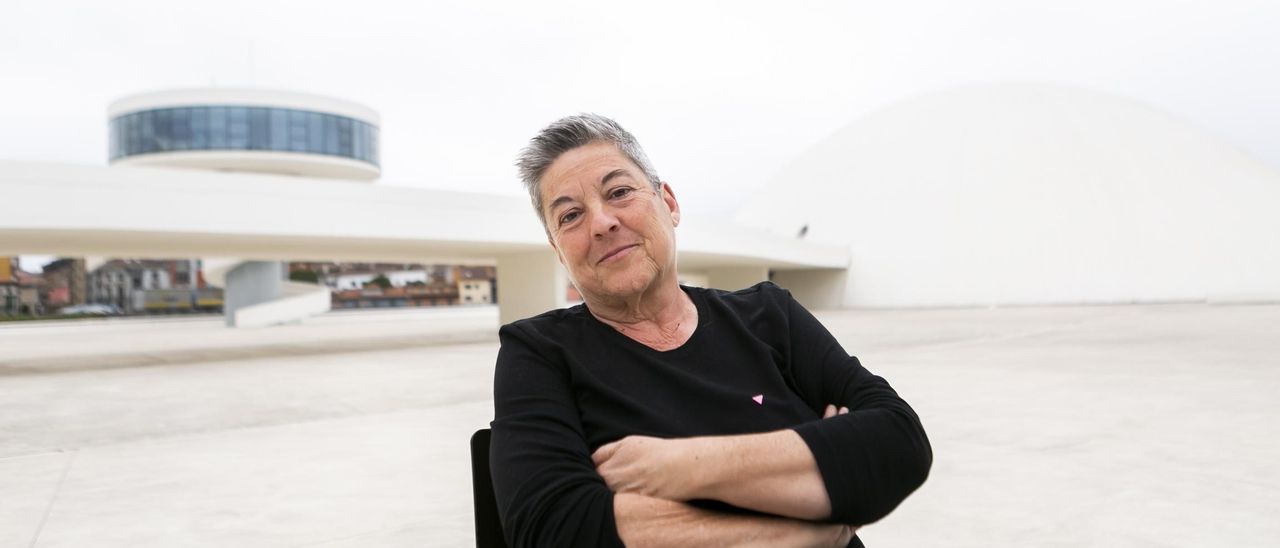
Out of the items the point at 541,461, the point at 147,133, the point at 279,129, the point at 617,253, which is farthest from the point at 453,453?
the point at 147,133

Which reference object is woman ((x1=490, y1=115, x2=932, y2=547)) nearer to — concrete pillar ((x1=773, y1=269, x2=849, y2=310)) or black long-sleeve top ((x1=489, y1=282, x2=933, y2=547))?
black long-sleeve top ((x1=489, y1=282, x2=933, y2=547))

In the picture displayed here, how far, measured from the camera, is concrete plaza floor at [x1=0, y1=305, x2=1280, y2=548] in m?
3.80

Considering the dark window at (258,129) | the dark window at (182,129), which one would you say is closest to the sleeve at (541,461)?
the dark window at (258,129)

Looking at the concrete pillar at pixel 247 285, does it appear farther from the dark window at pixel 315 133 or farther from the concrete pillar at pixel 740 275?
the concrete pillar at pixel 740 275

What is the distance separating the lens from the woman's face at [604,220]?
6.57 ft

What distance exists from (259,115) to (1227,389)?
3809 cm

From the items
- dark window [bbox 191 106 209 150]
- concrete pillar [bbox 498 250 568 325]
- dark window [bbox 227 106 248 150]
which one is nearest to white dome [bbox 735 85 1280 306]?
concrete pillar [bbox 498 250 568 325]

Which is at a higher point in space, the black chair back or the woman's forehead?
the woman's forehead

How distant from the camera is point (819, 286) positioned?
3834 cm

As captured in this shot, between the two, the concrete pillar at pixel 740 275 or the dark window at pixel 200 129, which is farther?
the dark window at pixel 200 129

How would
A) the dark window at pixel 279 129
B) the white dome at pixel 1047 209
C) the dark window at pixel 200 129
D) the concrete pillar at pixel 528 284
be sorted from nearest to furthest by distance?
the concrete pillar at pixel 528 284
the white dome at pixel 1047 209
the dark window at pixel 200 129
the dark window at pixel 279 129

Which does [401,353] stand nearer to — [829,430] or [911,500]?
[911,500]

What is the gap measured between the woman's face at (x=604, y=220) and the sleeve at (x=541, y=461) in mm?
226

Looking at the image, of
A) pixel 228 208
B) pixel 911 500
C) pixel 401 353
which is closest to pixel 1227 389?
pixel 911 500
